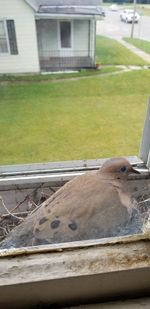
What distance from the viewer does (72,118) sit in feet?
4.38

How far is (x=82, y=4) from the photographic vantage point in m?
1.09

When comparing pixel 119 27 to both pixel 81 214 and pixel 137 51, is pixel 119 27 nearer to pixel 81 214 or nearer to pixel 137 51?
pixel 137 51

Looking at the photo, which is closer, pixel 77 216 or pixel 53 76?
pixel 77 216

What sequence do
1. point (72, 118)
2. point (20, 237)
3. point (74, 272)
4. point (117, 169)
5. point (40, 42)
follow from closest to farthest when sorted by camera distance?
1. point (74, 272)
2. point (20, 237)
3. point (117, 169)
4. point (40, 42)
5. point (72, 118)

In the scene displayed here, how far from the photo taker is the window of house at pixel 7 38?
0.93 metres

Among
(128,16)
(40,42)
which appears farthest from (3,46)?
(128,16)

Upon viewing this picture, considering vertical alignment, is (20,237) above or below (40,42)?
below

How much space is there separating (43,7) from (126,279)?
92 cm

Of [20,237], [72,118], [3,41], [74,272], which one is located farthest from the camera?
[72,118]

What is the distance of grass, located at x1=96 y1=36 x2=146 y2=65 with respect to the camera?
0.93 meters

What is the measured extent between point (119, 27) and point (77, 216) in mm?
573

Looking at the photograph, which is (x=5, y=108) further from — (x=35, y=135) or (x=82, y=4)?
(x=82, y=4)

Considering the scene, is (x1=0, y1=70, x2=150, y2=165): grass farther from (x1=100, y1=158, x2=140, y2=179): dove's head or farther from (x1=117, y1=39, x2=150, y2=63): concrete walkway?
(x1=100, y1=158, x2=140, y2=179): dove's head

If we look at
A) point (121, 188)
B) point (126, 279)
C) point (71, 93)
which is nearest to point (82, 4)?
point (71, 93)
